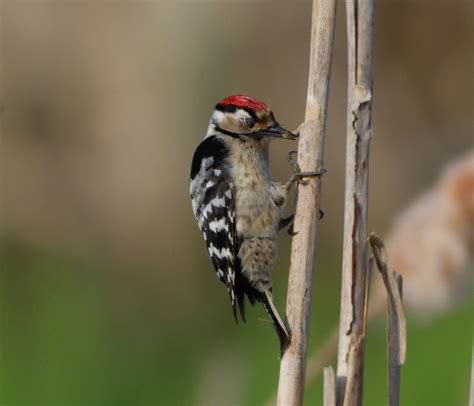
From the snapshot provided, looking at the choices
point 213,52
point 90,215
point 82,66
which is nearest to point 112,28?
point 82,66

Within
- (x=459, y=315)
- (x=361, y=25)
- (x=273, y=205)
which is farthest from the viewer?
(x=459, y=315)

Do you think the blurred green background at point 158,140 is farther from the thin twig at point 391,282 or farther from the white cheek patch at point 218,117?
the thin twig at point 391,282

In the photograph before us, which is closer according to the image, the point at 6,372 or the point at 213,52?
the point at 6,372

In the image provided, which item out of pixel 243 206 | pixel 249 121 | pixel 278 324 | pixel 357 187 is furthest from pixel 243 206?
pixel 357 187

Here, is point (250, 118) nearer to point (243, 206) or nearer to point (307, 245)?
point (243, 206)

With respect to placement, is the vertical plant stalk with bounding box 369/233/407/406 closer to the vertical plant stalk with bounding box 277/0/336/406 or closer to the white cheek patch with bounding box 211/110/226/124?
the vertical plant stalk with bounding box 277/0/336/406

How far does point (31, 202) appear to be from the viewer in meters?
5.36

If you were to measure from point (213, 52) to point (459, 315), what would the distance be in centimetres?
206

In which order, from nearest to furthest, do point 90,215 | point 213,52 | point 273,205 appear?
point 273,205 < point 213,52 < point 90,215

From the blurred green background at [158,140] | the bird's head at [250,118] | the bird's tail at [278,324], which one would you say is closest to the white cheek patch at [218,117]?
the bird's head at [250,118]

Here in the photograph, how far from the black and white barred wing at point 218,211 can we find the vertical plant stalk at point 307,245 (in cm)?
58

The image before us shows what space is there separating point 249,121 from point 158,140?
2747 millimetres

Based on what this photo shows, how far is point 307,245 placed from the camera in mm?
1647

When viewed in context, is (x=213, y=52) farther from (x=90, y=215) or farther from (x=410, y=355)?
(x=410, y=355)
